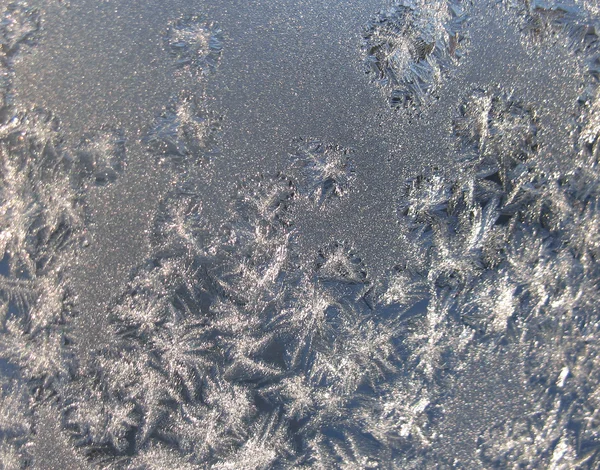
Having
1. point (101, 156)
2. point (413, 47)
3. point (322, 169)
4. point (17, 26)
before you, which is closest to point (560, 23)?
point (413, 47)

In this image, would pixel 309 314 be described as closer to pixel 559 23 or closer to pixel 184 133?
pixel 184 133

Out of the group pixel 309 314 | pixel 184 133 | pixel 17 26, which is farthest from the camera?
pixel 17 26

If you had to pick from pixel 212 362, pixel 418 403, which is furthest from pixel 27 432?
pixel 418 403

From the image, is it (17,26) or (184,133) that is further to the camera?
(17,26)

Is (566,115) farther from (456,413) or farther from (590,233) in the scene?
(456,413)

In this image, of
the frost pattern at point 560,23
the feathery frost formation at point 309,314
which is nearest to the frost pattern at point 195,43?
the feathery frost formation at point 309,314

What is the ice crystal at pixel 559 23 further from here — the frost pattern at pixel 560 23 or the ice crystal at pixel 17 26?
the ice crystal at pixel 17 26

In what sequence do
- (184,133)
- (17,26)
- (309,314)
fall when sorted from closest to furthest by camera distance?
1. (309,314)
2. (184,133)
3. (17,26)

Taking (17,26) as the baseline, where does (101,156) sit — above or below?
below
